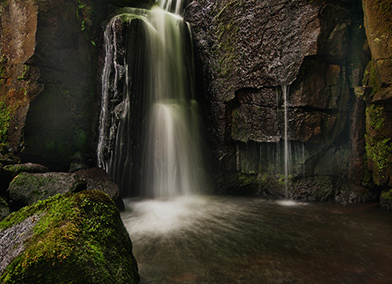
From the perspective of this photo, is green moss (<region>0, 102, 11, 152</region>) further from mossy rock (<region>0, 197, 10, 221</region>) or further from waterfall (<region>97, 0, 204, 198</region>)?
mossy rock (<region>0, 197, 10, 221</region>)

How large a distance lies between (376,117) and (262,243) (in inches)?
189

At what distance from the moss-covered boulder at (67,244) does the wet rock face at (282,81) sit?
592 centimetres

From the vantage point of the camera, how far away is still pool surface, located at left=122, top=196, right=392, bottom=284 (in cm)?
342

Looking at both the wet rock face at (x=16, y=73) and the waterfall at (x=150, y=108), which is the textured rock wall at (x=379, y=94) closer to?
the waterfall at (x=150, y=108)

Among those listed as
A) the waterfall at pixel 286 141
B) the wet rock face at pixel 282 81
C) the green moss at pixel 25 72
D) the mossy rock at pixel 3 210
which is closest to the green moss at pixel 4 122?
the green moss at pixel 25 72

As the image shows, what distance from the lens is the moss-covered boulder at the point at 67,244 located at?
211cm

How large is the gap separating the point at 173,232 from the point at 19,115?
20.5 feet

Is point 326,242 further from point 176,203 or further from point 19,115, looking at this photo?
point 19,115

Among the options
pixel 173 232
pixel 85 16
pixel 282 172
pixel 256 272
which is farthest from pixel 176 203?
pixel 85 16

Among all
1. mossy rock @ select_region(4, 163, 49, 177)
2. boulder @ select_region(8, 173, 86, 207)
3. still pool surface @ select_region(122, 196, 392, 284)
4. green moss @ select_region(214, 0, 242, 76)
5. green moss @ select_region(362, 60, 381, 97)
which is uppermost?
green moss @ select_region(214, 0, 242, 76)

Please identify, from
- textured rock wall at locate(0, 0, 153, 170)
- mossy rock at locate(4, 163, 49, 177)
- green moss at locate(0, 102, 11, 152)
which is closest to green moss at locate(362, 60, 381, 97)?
textured rock wall at locate(0, 0, 153, 170)

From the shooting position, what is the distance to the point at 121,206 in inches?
258

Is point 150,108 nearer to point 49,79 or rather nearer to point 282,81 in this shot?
point 49,79

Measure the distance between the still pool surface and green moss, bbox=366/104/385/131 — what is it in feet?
7.29
